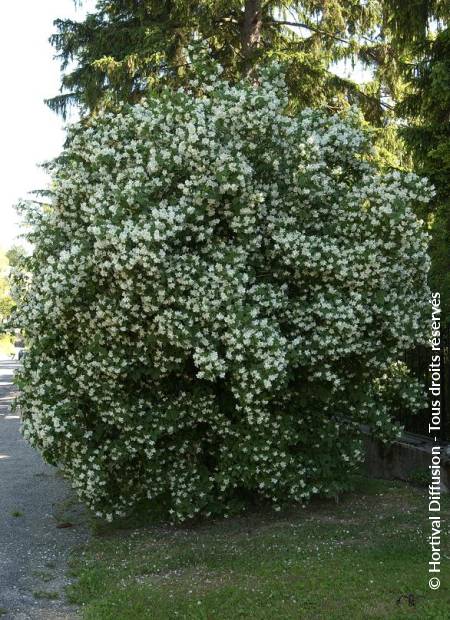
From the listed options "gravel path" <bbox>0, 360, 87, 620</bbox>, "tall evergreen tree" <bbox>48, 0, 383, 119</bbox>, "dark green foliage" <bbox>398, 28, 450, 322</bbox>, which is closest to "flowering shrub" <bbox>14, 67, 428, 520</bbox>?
"gravel path" <bbox>0, 360, 87, 620</bbox>

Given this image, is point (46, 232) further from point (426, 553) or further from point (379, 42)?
A: point (379, 42)

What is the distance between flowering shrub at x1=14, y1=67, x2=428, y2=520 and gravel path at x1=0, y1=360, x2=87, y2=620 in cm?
74

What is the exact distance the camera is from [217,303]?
6.92 metres

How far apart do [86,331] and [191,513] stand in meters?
2.20

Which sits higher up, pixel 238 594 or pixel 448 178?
pixel 448 178

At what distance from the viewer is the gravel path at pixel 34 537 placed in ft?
20.3

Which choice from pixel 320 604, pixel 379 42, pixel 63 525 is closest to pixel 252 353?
pixel 320 604

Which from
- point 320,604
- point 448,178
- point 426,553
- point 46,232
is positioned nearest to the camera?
point 320,604

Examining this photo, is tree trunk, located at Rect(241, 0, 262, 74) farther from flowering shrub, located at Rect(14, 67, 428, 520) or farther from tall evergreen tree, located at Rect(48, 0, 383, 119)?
flowering shrub, located at Rect(14, 67, 428, 520)

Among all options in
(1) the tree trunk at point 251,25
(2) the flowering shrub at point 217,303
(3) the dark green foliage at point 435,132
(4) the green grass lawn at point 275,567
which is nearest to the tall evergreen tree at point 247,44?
(1) the tree trunk at point 251,25

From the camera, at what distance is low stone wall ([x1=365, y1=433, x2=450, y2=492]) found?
9.42 metres

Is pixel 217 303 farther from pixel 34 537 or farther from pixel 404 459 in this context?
pixel 404 459

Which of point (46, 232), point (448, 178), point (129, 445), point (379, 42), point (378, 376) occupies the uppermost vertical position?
point (379, 42)

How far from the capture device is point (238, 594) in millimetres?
5875
